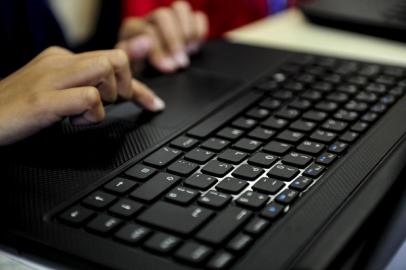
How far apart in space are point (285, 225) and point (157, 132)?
20 centimetres

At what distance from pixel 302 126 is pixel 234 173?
114 mm

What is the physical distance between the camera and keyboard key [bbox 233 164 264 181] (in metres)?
0.44

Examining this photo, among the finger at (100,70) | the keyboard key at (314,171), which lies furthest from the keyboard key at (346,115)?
the finger at (100,70)

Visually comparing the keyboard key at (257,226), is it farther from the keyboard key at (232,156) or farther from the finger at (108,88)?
the finger at (108,88)

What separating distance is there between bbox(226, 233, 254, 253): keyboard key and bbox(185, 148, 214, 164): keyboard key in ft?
0.36

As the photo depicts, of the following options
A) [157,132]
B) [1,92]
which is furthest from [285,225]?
[1,92]

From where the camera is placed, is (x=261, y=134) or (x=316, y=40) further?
(x=316, y=40)

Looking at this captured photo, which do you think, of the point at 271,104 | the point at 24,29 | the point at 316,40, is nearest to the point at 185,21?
the point at 316,40

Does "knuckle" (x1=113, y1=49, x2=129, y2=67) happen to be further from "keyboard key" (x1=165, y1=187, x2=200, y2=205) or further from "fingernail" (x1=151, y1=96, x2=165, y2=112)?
"keyboard key" (x1=165, y1=187, x2=200, y2=205)

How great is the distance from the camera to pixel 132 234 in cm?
38

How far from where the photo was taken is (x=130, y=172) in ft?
1.50

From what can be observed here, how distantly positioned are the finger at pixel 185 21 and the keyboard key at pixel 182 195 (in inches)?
16.7

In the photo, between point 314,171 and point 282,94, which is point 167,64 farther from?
point 314,171

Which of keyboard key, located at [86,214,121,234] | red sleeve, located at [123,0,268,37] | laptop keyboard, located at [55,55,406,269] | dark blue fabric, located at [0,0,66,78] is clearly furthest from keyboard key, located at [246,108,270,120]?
red sleeve, located at [123,0,268,37]
